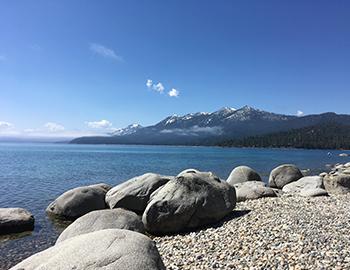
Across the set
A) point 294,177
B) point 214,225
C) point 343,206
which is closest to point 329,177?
point 294,177

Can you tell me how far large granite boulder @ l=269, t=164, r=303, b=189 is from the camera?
32047 mm

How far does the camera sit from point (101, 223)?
39.0ft

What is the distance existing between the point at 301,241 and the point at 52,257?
768 cm

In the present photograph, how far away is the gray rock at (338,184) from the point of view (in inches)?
987

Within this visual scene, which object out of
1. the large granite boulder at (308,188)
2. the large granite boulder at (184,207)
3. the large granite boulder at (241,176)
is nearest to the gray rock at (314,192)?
the large granite boulder at (308,188)

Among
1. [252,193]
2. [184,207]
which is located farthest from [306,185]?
[184,207]

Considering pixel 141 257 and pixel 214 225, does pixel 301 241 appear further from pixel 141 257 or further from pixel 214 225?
pixel 141 257

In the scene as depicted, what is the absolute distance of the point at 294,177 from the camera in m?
32.0

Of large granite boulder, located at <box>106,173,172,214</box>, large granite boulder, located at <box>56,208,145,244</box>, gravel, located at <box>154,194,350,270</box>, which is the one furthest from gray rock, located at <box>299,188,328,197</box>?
large granite boulder, located at <box>56,208,145,244</box>

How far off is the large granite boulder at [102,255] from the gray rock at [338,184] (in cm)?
2195

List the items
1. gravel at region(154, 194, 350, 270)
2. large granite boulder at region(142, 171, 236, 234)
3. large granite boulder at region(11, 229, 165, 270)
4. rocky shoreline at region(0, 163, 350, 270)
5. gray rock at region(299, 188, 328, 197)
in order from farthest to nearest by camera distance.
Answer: gray rock at region(299, 188, 328, 197) → large granite boulder at region(142, 171, 236, 234) → gravel at region(154, 194, 350, 270) → rocky shoreline at region(0, 163, 350, 270) → large granite boulder at region(11, 229, 165, 270)

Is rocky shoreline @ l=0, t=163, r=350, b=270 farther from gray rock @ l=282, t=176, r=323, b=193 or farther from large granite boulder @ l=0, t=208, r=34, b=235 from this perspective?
gray rock @ l=282, t=176, r=323, b=193

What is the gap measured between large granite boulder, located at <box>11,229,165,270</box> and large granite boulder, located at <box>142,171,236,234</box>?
7295 mm

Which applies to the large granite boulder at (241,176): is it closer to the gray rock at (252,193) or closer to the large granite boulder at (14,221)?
the gray rock at (252,193)
